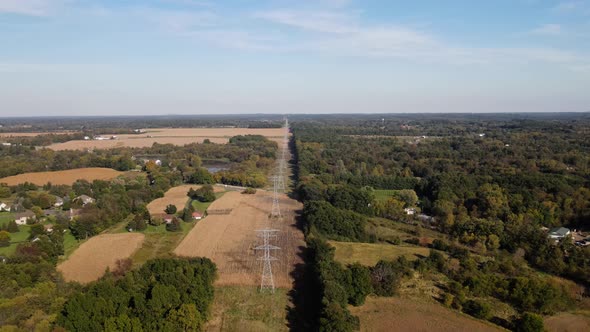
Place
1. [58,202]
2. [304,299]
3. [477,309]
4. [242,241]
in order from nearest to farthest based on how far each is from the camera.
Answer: [477,309] → [304,299] → [242,241] → [58,202]

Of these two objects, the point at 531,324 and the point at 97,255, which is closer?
the point at 531,324

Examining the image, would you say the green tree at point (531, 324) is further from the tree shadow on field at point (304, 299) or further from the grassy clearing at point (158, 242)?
the grassy clearing at point (158, 242)

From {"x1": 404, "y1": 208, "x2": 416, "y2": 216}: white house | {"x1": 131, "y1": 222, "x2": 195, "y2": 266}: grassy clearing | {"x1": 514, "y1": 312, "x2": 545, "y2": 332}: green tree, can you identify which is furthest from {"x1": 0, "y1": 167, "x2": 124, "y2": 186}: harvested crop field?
{"x1": 514, "y1": 312, "x2": 545, "y2": 332}: green tree

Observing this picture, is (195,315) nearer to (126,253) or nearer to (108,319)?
(108,319)

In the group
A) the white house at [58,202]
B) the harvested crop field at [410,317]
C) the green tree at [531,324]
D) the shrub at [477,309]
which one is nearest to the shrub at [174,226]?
the white house at [58,202]

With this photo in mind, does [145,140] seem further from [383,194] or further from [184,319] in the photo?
[184,319]

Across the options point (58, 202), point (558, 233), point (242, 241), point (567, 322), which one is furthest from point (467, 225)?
point (58, 202)
